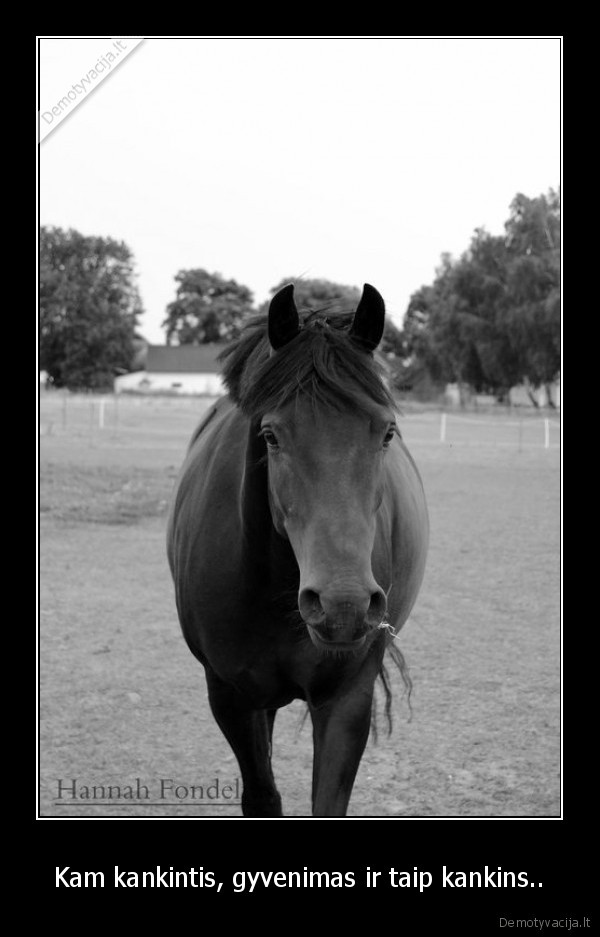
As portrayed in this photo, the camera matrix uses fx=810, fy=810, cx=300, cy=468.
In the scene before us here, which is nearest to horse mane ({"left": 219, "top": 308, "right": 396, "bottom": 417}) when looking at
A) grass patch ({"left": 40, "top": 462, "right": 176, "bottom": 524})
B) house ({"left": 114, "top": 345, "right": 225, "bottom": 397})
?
grass patch ({"left": 40, "top": 462, "right": 176, "bottom": 524})

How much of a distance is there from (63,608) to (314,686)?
4.93 metres

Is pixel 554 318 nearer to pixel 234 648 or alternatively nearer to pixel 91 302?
pixel 91 302

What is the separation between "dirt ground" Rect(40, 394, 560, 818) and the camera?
3.88 meters

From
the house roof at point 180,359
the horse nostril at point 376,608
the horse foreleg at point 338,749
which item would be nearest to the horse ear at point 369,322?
the horse nostril at point 376,608

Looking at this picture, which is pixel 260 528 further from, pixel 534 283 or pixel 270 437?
pixel 534 283

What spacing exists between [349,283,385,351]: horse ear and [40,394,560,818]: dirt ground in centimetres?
218

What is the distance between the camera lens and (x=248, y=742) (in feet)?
10.5

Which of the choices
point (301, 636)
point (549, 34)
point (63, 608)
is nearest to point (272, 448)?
point (301, 636)

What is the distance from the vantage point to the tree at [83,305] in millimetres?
24406

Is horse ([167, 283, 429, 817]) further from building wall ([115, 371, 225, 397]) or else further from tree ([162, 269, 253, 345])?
building wall ([115, 371, 225, 397])

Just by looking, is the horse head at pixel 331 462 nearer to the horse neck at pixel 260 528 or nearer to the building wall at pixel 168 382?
Result: the horse neck at pixel 260 528

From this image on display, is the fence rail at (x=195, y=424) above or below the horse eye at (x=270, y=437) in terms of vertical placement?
above

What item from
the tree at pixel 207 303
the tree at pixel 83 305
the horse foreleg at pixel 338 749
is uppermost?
the tree at pixel 207 303

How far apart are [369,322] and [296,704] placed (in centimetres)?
340
